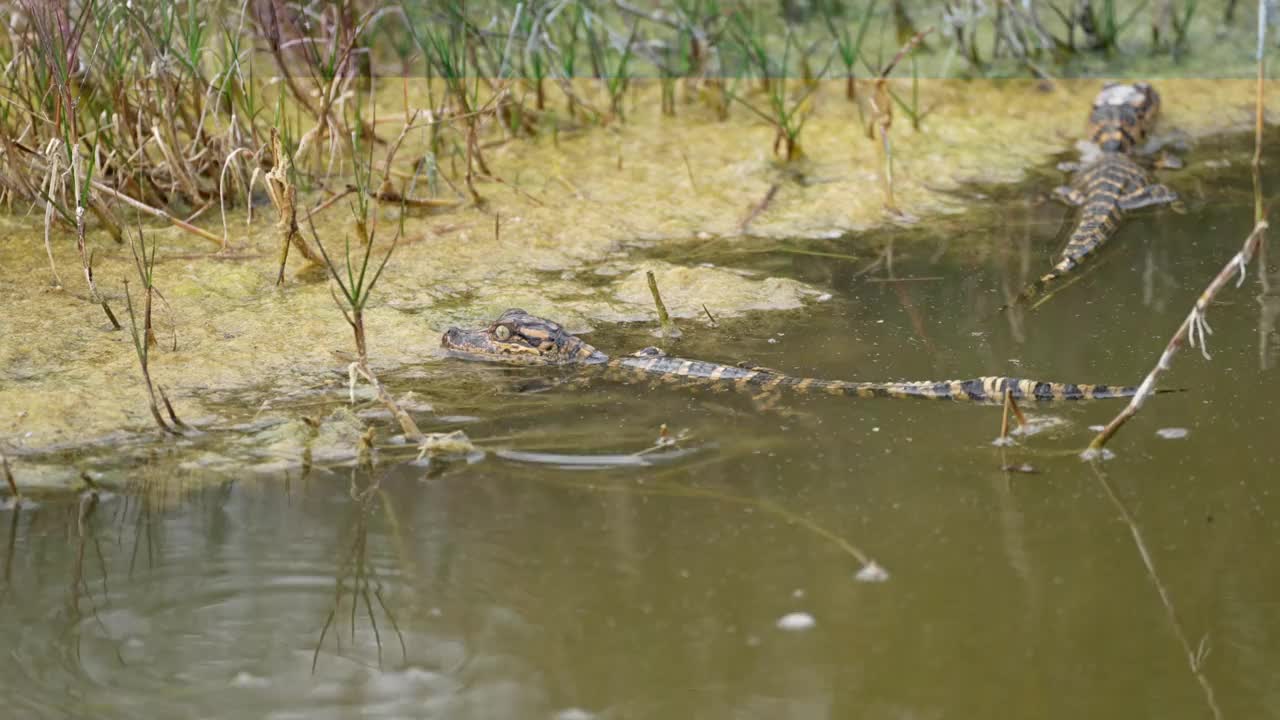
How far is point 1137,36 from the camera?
8.73 m

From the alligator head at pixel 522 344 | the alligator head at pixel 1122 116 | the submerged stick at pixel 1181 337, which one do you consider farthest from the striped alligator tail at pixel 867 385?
the alligator head at pixel 1122 116

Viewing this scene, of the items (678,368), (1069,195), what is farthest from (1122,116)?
(678,368)

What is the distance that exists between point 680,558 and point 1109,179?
4225 millimetres

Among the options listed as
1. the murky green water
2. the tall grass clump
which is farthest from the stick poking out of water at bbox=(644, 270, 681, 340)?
the tall grass clump

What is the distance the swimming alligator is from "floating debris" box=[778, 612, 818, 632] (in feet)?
8.16

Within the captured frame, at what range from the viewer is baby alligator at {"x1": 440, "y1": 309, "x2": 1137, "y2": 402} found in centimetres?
427

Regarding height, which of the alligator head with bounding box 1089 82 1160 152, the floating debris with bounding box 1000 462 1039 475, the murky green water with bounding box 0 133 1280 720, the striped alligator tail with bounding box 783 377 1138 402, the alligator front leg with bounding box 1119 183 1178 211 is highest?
the alligator head with bounding box 1089 82 1160 152

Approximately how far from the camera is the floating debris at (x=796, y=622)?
10.1 ft

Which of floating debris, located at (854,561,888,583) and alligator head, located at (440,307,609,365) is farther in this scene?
alligator head, located at (440,307,609,365)

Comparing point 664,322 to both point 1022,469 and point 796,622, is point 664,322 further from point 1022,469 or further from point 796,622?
point 796,622

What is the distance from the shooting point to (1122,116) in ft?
24.6

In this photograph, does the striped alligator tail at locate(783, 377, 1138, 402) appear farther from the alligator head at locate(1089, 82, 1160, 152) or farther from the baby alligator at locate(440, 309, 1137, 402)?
the alligator head at locate(1089, 82, 1160, 152)

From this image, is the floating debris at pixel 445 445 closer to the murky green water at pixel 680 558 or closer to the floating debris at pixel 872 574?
the murky green water at pixel 680 558

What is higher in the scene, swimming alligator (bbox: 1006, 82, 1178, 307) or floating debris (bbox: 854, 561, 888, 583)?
swimming alligator (bbox: 1006, 82, 1178, 307)
